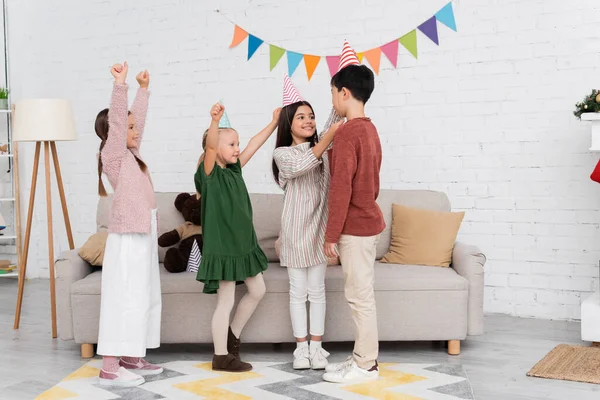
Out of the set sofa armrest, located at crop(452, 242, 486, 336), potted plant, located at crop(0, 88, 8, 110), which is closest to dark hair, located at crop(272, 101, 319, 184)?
sofa armrest, located at crop(452, 242, 486, 336)

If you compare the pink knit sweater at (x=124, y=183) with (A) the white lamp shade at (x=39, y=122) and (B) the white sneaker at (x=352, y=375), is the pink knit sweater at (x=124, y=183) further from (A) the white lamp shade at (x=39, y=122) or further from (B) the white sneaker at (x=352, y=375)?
(A) the white lamp shade at (x=39, y=122)

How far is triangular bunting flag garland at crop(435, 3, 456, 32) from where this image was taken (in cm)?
429

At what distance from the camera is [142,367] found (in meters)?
3.19

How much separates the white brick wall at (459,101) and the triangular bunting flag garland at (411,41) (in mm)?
41

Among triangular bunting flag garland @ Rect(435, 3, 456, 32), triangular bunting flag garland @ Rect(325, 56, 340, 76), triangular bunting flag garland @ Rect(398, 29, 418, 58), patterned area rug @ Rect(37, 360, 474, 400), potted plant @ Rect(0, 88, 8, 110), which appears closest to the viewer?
patterned area rug @ Rect(37, 360, 474, 400)

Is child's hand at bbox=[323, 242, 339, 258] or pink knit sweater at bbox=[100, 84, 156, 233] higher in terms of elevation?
pink knit sweater at bbox=[100, 84, 156, 233]

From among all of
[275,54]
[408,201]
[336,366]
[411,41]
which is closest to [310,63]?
[275,54]

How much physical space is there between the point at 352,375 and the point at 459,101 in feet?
6.45

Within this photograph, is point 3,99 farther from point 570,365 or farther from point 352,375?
point 570,365

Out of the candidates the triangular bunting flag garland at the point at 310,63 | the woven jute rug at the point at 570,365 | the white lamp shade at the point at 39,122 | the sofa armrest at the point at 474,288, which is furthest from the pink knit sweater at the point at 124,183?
the triangular bunting flag garland at the point at 310,63

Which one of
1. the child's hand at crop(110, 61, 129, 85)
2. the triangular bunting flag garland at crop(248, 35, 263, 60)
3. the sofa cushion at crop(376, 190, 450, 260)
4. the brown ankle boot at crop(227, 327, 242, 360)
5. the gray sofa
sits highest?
the triangular bunting flag garland at crop(248, 35, 263, 60)

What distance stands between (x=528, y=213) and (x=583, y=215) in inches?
11.4

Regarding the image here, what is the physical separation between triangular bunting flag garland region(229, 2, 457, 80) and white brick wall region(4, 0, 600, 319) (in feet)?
0.13

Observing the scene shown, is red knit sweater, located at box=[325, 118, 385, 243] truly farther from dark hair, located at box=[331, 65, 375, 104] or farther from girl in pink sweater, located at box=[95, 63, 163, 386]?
girl in pink sweater, located at box=[95, 63, 163, 386]
